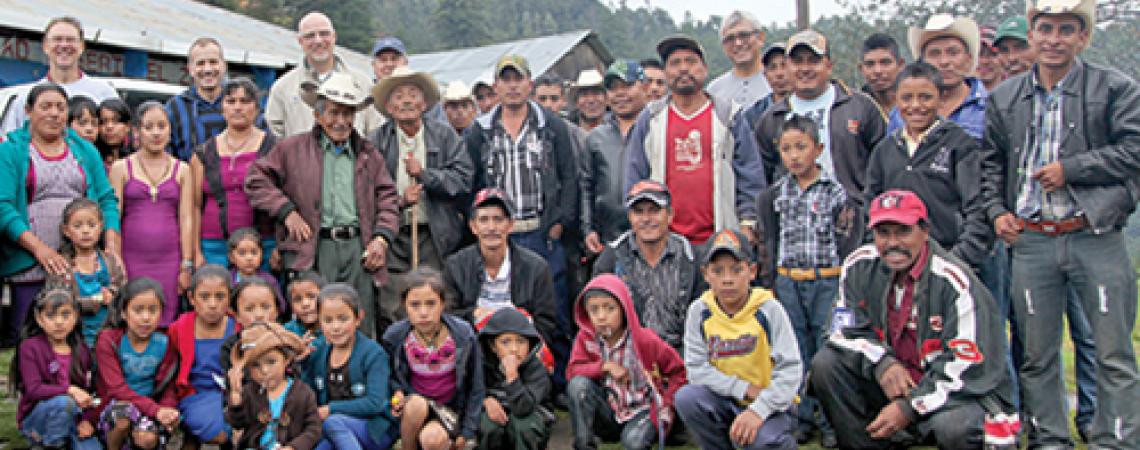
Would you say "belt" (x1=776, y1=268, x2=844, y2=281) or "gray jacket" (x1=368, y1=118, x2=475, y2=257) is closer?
"belt" (x1=776, y1=268, x2=844, y2=281)

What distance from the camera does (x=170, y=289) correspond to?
211 inches

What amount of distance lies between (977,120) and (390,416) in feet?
12.2

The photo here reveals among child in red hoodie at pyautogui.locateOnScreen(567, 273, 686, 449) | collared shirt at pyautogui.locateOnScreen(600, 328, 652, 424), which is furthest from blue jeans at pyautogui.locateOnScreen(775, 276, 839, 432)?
collared shirt at pyautogui.locateOnScreen(600, 328, 652, 424)

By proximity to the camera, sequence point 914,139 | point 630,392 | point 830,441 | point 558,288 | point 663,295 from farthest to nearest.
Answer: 1. point 558,288
2. point 663,295
3. point 914,139
4. point 830,441
5. point 630,392

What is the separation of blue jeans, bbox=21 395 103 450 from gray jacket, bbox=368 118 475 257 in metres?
2.29

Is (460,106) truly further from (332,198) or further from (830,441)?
(830,441)

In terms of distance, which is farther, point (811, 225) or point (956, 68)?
point (956, 68)

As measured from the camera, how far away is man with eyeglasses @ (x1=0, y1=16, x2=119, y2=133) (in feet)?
18.8

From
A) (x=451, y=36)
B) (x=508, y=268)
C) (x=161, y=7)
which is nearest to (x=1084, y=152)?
(x=508, y=268)

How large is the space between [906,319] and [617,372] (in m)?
1.49

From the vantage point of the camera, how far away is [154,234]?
5359mm

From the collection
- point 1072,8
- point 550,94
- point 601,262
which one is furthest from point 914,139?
point 550,94

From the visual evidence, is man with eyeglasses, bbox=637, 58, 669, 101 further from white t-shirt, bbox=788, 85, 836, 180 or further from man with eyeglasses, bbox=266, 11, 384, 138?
man with eyeglasses, bbox=266, 11, 384, 138

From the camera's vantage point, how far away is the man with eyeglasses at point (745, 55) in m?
6.65
